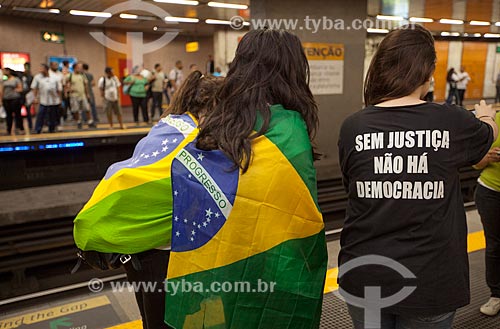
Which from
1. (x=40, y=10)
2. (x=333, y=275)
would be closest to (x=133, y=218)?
(x=333, y=275)

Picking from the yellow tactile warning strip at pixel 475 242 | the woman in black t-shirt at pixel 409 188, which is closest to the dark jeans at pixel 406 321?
the woman in black t-shirt at pixel 409 188

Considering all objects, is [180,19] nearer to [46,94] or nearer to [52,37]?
[52,37]

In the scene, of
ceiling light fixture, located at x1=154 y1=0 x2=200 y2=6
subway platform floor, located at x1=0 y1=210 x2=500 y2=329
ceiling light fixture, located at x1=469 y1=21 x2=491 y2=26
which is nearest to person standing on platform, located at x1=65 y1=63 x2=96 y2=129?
ceiling light fixture, located at x1=154 y1=0 x2=200 y2=6

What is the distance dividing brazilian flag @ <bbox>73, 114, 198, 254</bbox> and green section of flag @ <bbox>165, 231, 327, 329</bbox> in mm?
211

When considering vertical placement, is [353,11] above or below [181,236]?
above

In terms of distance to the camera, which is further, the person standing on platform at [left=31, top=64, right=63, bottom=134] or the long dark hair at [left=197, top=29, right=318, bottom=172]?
the person standing on platform at [left=31, top=64, right=63, bottom=134]

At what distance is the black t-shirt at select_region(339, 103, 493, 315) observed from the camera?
1333 millimetres

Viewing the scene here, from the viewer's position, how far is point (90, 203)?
5.38 ft

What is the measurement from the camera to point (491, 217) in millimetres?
2635

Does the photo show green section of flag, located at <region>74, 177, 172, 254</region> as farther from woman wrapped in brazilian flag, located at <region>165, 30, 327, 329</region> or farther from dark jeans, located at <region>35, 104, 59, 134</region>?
dark jeans, located at <region>35, 104, 59, 134</region>

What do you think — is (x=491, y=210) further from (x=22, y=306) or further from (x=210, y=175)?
(x=22, y=306)

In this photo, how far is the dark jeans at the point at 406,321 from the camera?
138 cm

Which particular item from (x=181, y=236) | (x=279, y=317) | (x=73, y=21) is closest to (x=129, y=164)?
(x=181, y=236)

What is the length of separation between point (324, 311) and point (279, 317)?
62.6 inches
